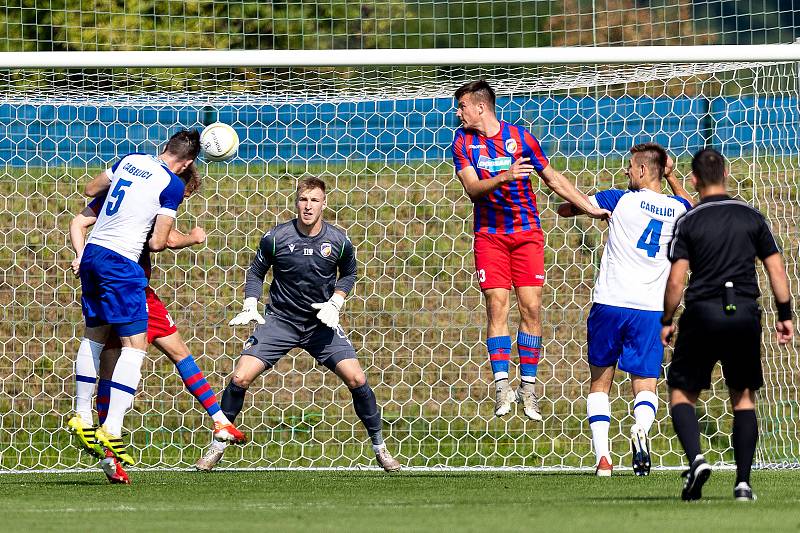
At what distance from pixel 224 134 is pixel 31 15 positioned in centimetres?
663

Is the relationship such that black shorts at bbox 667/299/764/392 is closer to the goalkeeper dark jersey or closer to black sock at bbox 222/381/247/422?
the goalkeeper dark jersey

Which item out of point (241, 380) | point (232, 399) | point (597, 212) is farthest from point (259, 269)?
point (597, 212)

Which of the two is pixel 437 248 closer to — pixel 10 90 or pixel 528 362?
pixel 528 362

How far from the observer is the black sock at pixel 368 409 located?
9602mm

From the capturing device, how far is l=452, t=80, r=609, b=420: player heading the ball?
30.2 feet

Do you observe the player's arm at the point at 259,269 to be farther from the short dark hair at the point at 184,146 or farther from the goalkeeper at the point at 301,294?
the short dark hair at the point at 184,146

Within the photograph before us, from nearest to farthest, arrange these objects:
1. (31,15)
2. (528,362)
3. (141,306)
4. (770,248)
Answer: (770,248)
(141,306)
(528,362)
(31,15)

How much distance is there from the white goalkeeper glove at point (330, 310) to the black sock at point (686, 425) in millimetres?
3122

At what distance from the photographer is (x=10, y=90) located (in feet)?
38.7

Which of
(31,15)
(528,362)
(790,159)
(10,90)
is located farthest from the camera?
(31,15)

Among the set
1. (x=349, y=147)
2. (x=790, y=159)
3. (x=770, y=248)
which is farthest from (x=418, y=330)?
(x=770, y=248)

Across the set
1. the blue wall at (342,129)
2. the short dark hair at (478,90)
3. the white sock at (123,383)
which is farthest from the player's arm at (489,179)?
the blue wall at (342,129)

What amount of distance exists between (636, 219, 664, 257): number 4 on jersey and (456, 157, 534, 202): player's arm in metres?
0.85

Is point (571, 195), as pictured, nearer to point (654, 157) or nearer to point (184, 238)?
point (654, 157)
